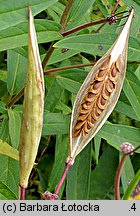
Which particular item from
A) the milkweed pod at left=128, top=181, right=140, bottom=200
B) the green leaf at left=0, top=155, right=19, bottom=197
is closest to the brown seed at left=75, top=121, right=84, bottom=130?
the milkweed pod at left=128, top=181, right=140, bottom=200

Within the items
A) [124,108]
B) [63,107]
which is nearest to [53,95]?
[63,107]

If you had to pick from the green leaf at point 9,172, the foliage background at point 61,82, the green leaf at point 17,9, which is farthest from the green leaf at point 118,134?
the green leaf at point 17,9

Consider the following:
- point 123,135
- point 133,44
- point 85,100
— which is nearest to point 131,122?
point 123,135

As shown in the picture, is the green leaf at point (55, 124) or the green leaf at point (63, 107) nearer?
the green leaf at point (55, 124)

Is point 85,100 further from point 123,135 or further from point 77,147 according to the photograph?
point 123,135

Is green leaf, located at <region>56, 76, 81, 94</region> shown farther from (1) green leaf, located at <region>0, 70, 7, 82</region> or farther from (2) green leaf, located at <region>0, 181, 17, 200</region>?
(2) green leaf, located at <region>0, 181, 17, 200</region>

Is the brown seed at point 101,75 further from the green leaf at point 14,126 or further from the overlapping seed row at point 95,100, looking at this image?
the green leaf at point 14,126
